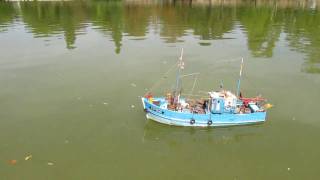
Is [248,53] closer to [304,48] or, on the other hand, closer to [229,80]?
[304,48]

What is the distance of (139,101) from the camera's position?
38438 mm

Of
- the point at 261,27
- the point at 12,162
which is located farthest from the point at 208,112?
the point at 261,27

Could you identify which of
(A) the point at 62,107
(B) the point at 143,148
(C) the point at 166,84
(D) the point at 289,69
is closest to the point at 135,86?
(C) the point at 166,84

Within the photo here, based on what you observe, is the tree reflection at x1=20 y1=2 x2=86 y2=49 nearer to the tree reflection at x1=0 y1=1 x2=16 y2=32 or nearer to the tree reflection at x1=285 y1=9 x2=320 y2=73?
the tree reflection at x1=0 y1=1 x2=16 y2=32

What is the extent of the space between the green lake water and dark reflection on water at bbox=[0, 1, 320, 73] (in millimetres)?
719

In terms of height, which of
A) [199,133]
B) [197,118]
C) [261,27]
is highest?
[261,27]

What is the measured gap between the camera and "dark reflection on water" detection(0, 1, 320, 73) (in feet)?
230

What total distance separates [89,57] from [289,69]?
30599 mm

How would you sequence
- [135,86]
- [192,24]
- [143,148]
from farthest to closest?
1. [192,24]
2. [135,86]
3. [143,148]

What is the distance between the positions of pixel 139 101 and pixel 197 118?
8.54 metres

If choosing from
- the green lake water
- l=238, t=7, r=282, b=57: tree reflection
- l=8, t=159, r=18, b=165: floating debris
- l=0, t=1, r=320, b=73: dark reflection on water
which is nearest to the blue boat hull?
the green lake water

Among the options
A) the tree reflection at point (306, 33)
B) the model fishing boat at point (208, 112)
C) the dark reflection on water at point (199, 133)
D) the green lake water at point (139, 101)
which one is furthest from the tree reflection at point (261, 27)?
the dark reflection on water at point (199, 133)

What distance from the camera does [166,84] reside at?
44.0m

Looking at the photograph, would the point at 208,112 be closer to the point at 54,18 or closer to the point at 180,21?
the point at 180,21
